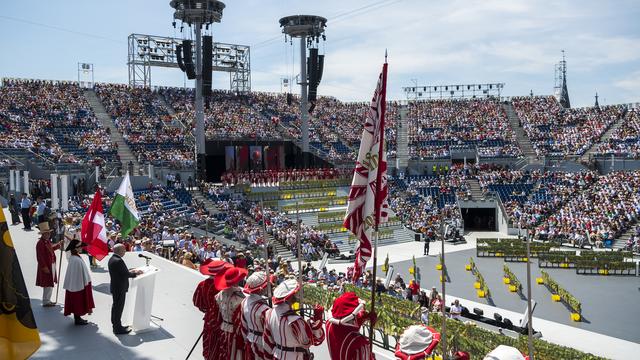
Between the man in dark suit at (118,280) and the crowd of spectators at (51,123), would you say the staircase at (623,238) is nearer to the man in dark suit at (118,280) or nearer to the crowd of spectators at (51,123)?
the man in dark suit at (118,280)

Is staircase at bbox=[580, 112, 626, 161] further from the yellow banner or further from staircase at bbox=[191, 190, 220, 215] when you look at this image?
the yellow banner

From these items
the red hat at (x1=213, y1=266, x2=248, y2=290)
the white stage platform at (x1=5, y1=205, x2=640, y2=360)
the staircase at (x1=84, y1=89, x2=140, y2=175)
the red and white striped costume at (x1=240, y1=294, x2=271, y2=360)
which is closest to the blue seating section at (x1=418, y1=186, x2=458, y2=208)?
the staircase at (x1=84, y1=89, x2=140, y2=175)

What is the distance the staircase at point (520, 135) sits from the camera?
45.4 metres

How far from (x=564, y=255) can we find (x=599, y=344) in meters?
12.4

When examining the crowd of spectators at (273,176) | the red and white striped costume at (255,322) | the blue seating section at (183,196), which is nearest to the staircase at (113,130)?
the blue seating section at (183,196)

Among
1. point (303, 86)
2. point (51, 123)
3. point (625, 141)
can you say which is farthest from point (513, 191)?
point (51, 123)

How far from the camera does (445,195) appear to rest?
39.1 meters

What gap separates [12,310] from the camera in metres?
3.16

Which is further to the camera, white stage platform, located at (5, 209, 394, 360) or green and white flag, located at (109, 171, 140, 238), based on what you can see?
green and white flag, located at (109, 171, 140, 238)

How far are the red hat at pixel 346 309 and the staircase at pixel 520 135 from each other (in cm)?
4236

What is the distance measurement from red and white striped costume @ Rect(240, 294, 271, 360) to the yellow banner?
2521 mm

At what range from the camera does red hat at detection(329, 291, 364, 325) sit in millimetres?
4539

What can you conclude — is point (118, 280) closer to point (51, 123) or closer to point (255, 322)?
point (255, 322)

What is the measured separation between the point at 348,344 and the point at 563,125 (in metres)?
50.0
